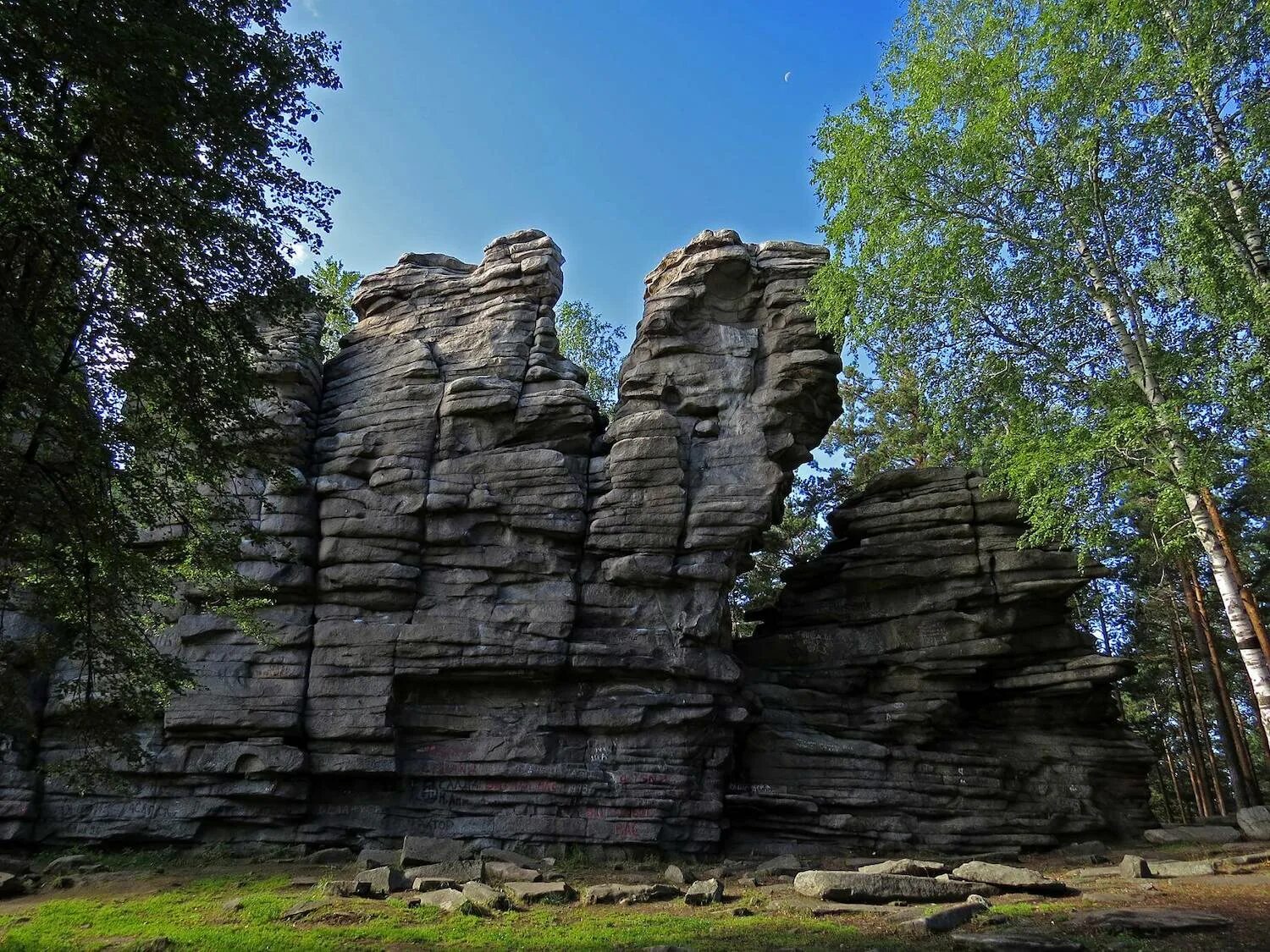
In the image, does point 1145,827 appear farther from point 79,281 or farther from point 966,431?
point 79,281

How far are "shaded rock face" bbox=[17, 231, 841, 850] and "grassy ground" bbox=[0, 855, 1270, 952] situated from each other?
17.2ft

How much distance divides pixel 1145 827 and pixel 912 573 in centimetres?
852

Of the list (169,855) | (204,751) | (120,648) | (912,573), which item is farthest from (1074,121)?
(169,855)

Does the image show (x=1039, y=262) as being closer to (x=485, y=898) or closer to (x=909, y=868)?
(x=909, y=868)

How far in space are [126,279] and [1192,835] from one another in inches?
917

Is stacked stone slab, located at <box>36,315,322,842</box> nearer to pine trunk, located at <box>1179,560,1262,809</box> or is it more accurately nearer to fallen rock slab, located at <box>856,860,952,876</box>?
fallen rock slab, located at <box>856,860,952,876</box>

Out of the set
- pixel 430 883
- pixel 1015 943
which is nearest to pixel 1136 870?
pixel 1015 943

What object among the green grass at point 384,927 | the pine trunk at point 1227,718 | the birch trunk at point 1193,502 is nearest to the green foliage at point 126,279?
the green grass at point 384,927

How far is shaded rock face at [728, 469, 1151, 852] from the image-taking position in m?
20.5

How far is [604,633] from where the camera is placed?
2081 cm

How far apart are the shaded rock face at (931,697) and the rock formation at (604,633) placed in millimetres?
77

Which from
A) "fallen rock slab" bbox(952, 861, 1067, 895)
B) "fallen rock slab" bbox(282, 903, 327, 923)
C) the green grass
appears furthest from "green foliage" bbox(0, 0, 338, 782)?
"fallen rock slab" bbox(952, 861, 1067, 895)

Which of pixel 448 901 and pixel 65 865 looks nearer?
pixel 448 901

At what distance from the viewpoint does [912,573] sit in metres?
23.8
